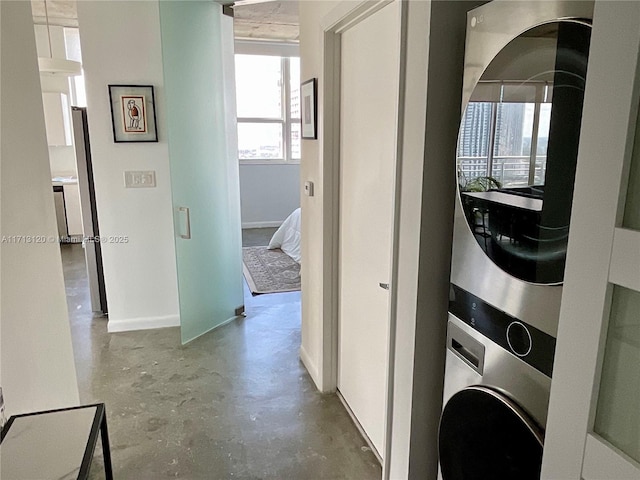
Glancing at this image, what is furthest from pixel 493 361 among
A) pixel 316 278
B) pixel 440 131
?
pixel 316 278

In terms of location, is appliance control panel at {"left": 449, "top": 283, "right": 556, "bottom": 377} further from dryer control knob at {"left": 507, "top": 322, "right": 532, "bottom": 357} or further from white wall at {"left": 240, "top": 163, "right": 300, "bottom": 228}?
white wall at {"left": 240, "top": 163, "right": 300, "bottom": 228}

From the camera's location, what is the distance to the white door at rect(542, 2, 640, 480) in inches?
27.0

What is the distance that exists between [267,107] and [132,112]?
4134mm

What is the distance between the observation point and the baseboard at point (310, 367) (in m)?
2.66

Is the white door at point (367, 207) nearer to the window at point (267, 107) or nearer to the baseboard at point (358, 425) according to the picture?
the baseboard at point (358, 425)

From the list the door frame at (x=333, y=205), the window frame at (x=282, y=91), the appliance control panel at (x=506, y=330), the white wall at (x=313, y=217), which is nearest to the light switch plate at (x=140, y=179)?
the white wall at (x=313, y=217)

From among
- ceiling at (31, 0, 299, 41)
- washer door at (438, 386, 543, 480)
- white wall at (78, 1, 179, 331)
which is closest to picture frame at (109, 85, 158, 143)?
white wall at (78, 1, 179, 331)

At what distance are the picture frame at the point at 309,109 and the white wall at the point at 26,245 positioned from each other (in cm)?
122

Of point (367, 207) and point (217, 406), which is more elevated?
point (367, 207)

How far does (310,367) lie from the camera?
2.82m

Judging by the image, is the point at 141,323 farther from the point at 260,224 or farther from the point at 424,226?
the point at 260,224

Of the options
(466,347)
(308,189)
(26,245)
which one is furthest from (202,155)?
(466,347)

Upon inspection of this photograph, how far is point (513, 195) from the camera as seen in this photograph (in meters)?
1.03

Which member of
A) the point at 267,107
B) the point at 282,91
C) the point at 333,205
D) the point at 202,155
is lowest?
the point at 333,205
